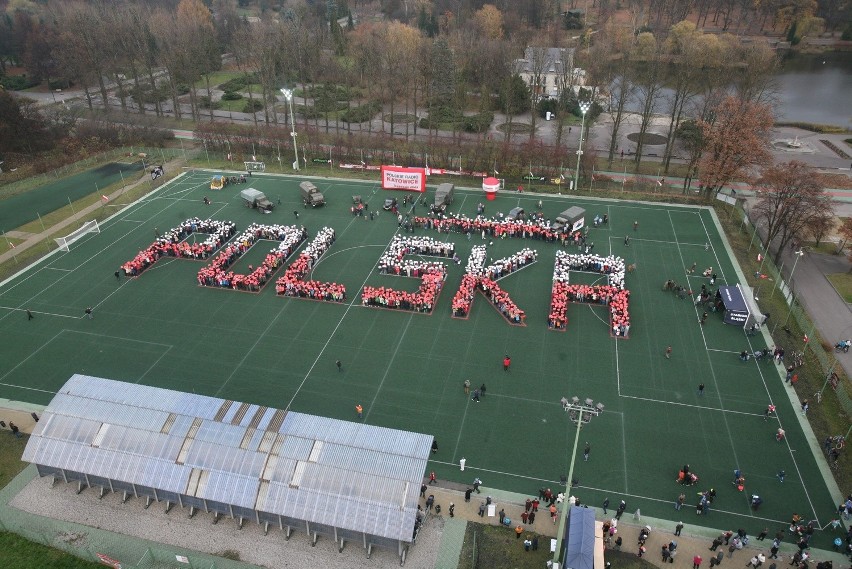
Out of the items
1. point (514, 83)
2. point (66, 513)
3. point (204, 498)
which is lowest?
point (66, 513)

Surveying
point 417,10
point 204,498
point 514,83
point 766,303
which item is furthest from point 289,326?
point 417,10

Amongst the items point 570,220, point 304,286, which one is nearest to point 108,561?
point 304,286

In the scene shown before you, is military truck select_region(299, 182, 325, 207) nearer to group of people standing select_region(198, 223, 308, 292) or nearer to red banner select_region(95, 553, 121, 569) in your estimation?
group of people standing select_region(198, 223, 308, 292)

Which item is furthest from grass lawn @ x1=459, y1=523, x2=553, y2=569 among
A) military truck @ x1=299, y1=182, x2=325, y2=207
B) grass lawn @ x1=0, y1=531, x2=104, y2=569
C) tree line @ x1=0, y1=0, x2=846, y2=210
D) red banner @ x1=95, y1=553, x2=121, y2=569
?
tree line @ x1=0, y1=0, x2=846, y2=210

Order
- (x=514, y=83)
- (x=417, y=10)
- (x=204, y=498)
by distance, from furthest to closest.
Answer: (x=417, y=10) < (x=514, y=83) < (x=204, y=498)

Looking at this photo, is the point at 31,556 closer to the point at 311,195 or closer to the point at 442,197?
the point at 311,195

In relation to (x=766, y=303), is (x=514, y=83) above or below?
above

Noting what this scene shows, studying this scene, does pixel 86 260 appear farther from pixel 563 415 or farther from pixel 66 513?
pixel 563 415
